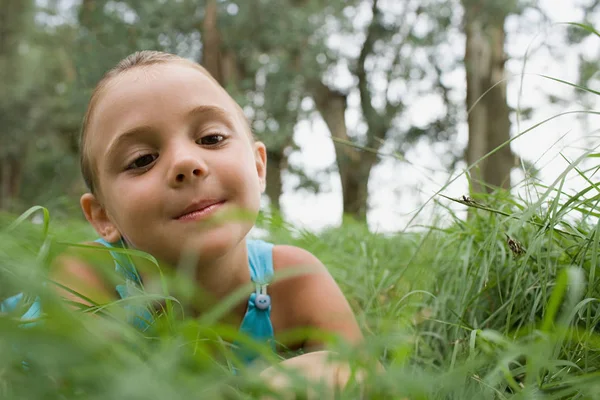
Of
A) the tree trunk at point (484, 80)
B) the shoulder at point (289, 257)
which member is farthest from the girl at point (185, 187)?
the tree trunk at point (484, 80)

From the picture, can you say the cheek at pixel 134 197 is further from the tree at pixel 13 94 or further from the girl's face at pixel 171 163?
the tree at pixel 13 94

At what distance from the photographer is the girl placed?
3.86 feet

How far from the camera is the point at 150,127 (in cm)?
120

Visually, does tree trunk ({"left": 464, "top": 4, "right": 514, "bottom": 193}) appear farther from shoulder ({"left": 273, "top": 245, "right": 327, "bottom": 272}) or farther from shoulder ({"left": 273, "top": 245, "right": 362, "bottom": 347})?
shoulder ({"left": 273, "top": 245, "right": 362, "bottom": 347})

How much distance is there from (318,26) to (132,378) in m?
8.76

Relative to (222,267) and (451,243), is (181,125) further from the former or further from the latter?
(451,243)

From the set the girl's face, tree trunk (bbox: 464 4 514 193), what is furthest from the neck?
tree trunk (bbox: 464 4 514 193)

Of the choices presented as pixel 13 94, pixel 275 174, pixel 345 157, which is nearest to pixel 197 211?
pixel 275 174

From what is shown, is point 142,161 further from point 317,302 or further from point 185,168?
point 317,302

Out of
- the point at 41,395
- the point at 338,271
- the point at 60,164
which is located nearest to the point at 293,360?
the point at 41,395

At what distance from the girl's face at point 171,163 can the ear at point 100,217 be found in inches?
5.6

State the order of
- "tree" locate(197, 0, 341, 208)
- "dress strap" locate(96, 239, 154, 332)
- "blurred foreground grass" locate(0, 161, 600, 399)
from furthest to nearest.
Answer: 1. "tree" locate(197, 0, 341, 208)
2. "dress strap" locate(96, 239, 154, 332)
3. "blurred foreground grass" locate(0, 161, 600, 399)

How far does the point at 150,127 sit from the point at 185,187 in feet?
0.50

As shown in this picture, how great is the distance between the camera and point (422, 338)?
1.27 meters
